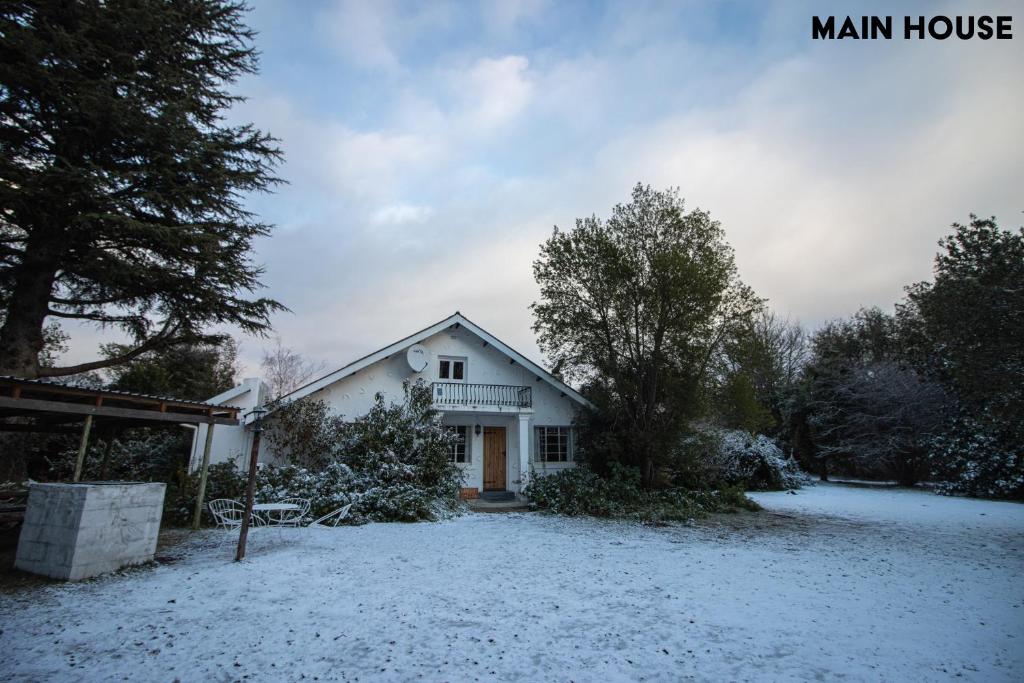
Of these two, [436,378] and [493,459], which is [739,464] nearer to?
[493,459]

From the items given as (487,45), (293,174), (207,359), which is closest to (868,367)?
(487,45)

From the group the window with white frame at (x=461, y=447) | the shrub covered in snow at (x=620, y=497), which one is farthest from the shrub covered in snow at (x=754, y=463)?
the window with white frame at (x=461, y=447)

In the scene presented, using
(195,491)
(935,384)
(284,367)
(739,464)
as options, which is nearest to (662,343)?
(739,464)

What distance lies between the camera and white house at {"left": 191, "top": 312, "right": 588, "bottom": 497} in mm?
14558

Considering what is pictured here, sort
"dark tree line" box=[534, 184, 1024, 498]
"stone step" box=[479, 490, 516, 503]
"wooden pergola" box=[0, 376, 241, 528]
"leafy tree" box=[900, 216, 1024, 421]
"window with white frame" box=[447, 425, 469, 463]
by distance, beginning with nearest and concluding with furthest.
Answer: "wooden pergola" box=[0, 376, 241, 528] < "leafy tree" box=[900, 216, 1024, 421] < "dark tree line" box=[534, 184, 1024, 498] < "stone step" box=[479, 490, 516, 503] < "window with white frame" box=[447, 425, 469, 463]

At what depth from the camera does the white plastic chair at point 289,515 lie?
989cm

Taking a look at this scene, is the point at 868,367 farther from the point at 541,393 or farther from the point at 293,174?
the point at 293,174

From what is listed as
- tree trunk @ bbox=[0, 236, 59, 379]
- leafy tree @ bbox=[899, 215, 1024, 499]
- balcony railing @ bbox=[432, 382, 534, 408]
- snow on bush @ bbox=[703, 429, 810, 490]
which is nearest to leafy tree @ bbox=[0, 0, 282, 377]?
tree trunk @ bbox=[0, 236, 59, 379]

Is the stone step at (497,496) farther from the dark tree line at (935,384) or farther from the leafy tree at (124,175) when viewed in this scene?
the dark tree line at (935,384)

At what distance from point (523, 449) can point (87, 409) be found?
10433 mm

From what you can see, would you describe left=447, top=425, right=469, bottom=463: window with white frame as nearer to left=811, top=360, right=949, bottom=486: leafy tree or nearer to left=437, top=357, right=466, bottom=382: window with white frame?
left=437, top=357, right=466, bottom=382: window with white frame

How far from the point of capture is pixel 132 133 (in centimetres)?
962

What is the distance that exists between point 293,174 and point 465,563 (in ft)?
34.8

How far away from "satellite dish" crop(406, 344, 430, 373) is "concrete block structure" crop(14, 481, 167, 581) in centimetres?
884
